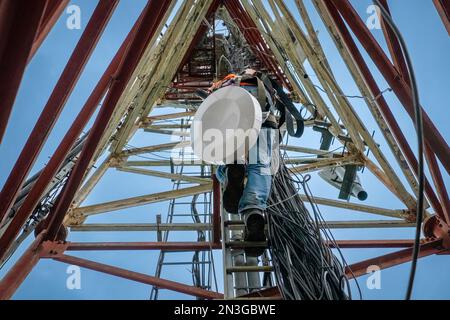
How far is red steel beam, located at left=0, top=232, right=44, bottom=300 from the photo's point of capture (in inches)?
175

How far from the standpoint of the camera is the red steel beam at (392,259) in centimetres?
488

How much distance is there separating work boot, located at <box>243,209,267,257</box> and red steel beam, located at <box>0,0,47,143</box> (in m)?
2.42

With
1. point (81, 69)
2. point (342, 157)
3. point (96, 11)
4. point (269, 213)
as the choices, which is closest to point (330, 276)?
point (269, 213)

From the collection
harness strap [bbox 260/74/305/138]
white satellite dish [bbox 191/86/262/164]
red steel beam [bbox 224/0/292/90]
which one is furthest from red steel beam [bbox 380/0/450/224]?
red steel beam [bbox 224/0/292/90]

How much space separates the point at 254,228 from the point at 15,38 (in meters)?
2.77

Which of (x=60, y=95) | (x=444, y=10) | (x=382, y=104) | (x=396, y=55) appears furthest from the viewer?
(x=382, y=104)

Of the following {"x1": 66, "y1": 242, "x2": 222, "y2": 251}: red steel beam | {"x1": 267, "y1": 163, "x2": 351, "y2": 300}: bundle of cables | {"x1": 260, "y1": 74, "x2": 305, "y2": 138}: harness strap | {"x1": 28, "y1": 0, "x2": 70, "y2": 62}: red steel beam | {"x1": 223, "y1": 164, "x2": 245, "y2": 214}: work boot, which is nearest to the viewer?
{"x1": 267, "y1": 163, "x2": 351, "y2": 300}: bundle of cables

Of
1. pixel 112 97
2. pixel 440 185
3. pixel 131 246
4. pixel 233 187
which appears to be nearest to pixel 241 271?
pixel 233 187

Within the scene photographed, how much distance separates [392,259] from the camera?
5.11 metres

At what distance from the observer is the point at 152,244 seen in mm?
5645

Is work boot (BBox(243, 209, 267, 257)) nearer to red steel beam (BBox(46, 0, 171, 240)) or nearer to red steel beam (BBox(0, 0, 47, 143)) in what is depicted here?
red steel beam (BBox(46, 0, 171, 240))

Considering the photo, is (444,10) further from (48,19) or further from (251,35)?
(251,35)

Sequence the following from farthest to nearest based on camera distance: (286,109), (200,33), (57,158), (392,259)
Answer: (200,33)
(286,109)
(392,259)
(57,158)
